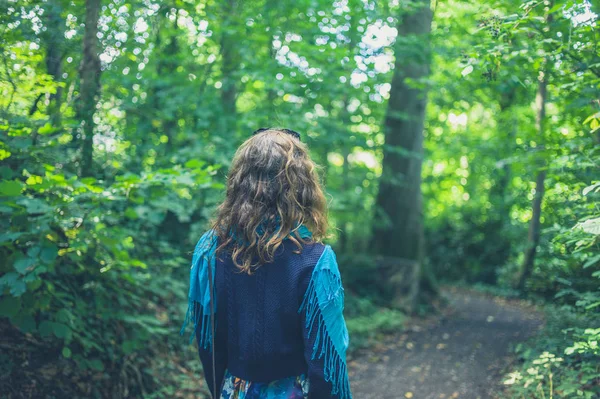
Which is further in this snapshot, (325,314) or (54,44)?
(54,44)

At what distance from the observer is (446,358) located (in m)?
6.93

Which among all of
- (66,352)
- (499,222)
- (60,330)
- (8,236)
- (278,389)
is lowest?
(66,352)

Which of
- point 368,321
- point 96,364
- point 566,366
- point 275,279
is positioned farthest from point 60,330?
point 368,321

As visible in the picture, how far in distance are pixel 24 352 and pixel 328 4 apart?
497 cm

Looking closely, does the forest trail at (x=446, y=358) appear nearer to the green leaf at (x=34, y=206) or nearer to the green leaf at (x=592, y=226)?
the green leaf at (x=592, y=226)

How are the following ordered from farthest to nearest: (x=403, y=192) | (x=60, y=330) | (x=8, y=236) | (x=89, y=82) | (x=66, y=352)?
1. (x=403, y=192)
2. (x=89, y=82)
3. (x=66, y=352)
4. (x=60, y=330)
5. (x=8, y=236)

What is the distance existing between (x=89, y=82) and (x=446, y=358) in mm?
5548

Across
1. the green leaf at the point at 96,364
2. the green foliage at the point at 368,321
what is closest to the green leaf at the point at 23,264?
the green leaf at the point at 96,364

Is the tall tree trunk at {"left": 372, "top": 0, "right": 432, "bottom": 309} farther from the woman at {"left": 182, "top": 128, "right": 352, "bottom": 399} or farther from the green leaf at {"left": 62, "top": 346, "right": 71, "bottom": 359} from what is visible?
the woman at {"left": 182, "top": 128, "right": 352, "bottom": 399}

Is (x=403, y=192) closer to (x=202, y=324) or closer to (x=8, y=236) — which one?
(x=8, y=236)

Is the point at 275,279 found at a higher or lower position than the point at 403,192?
lower

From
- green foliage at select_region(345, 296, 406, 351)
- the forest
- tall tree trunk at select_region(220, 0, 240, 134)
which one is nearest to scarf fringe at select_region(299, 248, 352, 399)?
the forest

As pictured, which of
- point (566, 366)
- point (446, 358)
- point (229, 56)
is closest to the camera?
point (566, 366)

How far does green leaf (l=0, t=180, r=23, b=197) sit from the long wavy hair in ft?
5.64
